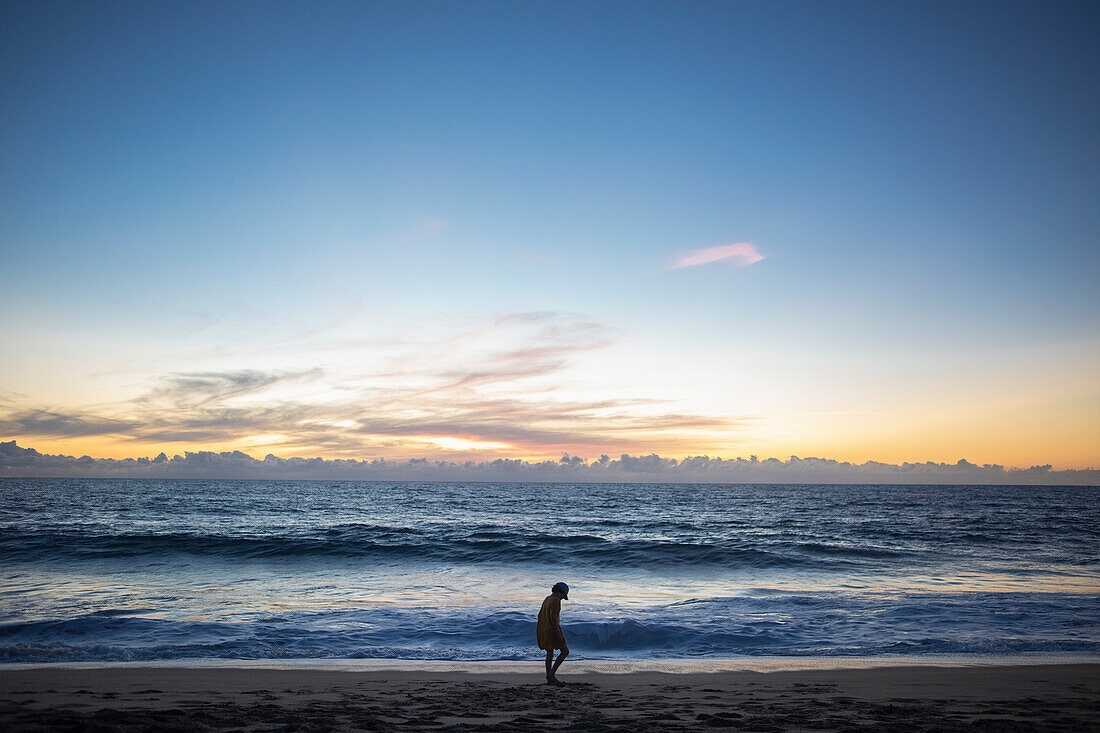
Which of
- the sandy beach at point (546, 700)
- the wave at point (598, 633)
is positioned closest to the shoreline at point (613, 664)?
the sandy beach at point (546, 700)

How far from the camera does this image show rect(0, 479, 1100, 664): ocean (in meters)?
13.2

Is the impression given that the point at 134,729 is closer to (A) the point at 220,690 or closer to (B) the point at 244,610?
(A) the point at 220,690

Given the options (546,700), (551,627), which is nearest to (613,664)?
(551,627)

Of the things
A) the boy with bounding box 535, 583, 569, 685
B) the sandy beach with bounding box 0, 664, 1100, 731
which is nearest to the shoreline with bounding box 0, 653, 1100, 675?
the sandy beach with bounding box 0, 664, 1100, 731

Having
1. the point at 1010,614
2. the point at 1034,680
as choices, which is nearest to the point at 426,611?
the point at 1034,680

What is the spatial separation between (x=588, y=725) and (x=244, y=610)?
12577 mm

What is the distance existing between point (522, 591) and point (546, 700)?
1257cm

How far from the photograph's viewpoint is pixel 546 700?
842 cm

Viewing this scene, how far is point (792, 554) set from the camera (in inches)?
Answer: 1152

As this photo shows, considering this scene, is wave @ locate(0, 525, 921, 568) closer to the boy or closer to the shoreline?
the shoreline

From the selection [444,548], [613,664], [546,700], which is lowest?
[444,548]

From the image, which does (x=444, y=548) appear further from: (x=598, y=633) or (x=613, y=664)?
(x=613, y=664)

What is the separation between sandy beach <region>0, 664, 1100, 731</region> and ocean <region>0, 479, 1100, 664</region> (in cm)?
234

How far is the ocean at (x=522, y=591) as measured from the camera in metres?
13.2
